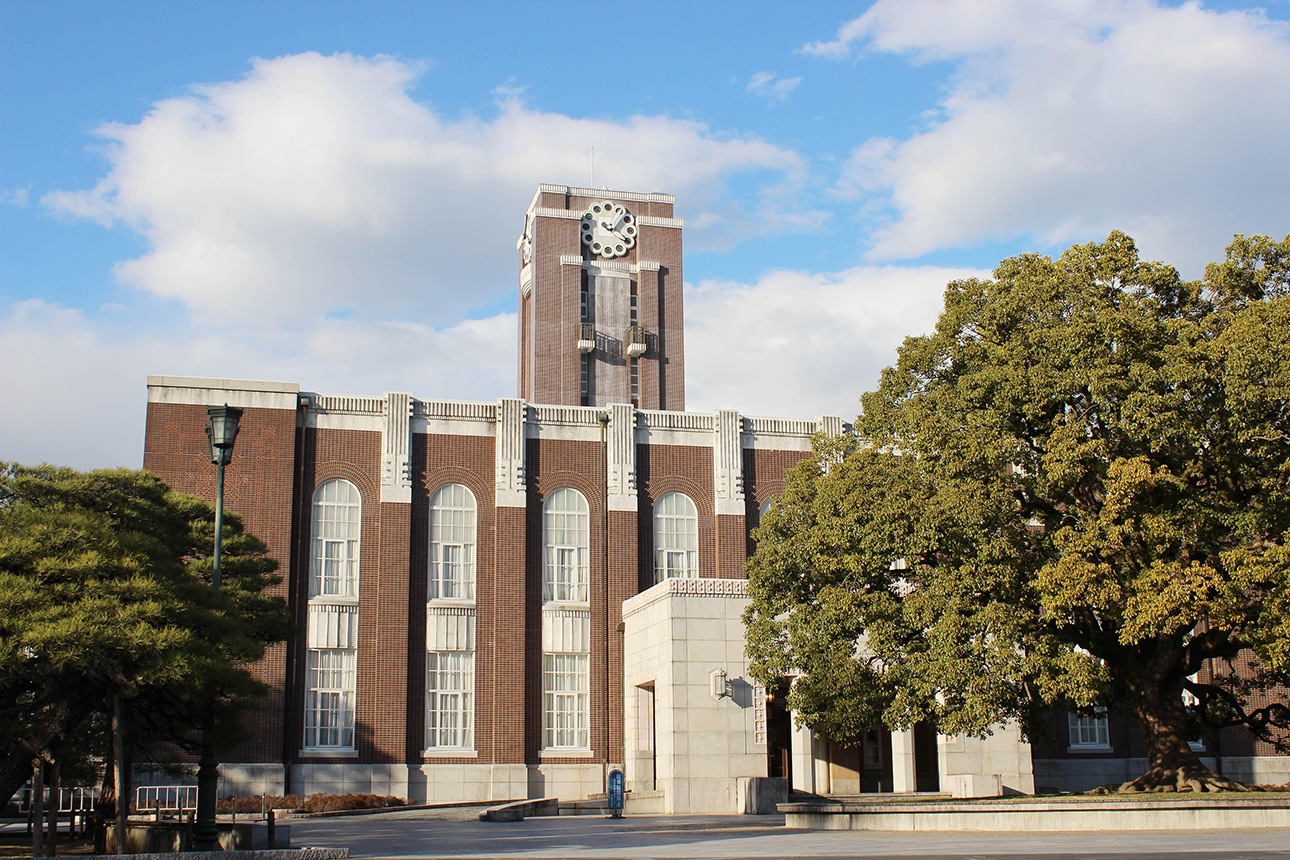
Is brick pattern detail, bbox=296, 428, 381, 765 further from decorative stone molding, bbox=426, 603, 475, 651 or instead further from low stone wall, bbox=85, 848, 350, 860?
low stone wall, bbox=85, 848, 350, 860

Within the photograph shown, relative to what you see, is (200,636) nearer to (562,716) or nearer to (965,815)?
(965,815)

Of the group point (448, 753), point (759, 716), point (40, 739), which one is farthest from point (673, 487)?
point (40, 739)

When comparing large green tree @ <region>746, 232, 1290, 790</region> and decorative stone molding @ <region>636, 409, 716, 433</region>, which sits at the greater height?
decorative stone molding @ <region>636, 409, 716, 433</region>

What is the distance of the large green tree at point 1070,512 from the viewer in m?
21.8

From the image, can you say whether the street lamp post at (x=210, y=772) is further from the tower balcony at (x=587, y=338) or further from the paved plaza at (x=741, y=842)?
the tower balcony at (x=587, y=338)

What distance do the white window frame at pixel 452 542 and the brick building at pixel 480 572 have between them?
0.24 ft

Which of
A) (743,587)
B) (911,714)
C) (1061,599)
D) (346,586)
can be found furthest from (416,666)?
(1061,599)

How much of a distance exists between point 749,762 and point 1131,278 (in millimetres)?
16662

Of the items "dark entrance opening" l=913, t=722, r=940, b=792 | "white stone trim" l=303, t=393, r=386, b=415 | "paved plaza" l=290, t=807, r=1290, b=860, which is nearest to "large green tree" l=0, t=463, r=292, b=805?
"paved plaza" l=290, t=807, r=1290, b=860

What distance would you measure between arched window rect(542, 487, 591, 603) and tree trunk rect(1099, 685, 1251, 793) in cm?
2107

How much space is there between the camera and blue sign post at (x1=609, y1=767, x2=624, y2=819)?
30766mm

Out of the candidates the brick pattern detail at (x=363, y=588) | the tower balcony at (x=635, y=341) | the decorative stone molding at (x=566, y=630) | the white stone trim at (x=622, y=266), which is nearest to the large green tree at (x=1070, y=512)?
the decorative stone molding at (x=566, y=630)

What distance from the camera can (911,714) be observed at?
24.3m

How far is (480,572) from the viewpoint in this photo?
4094cm
